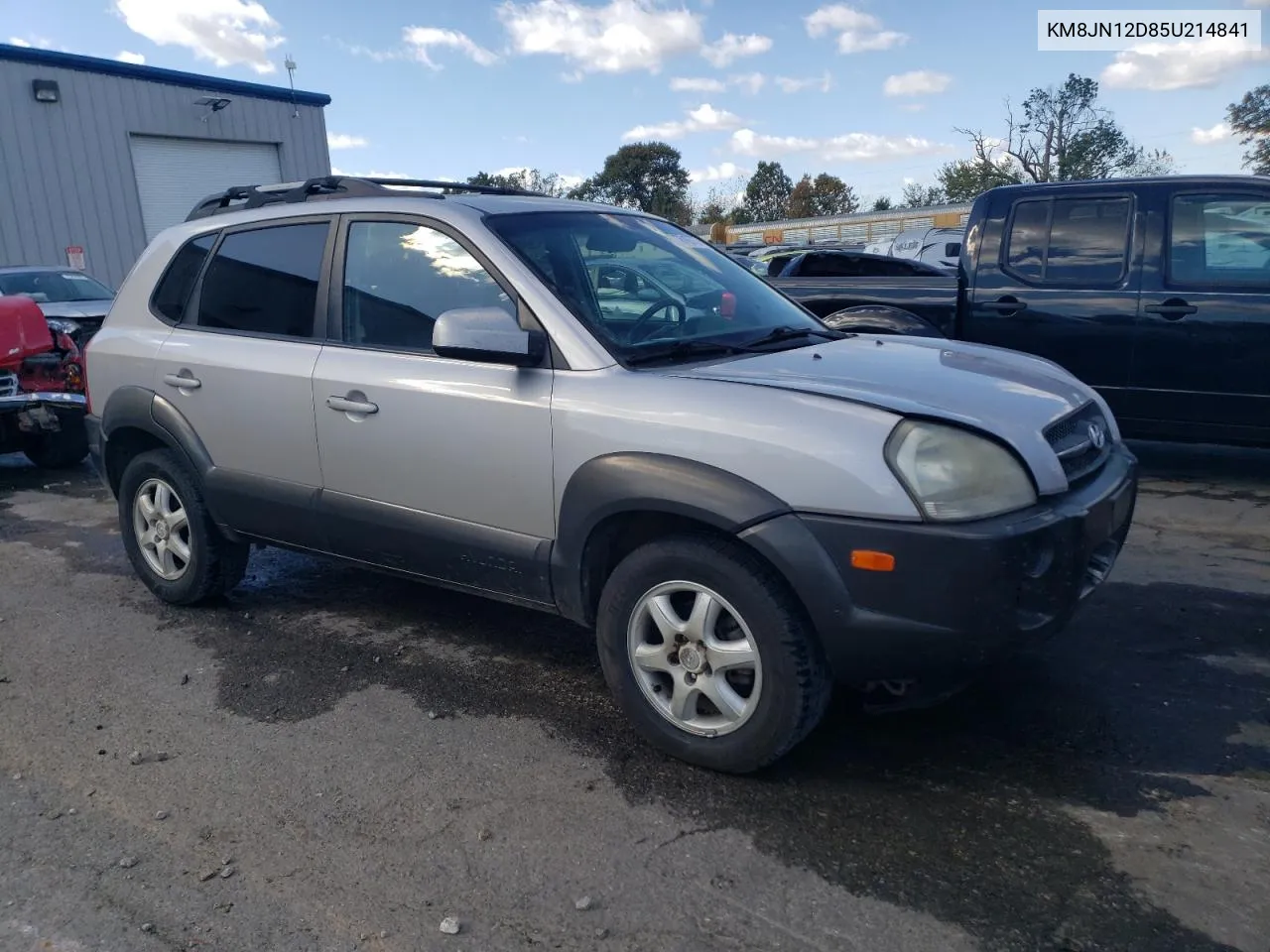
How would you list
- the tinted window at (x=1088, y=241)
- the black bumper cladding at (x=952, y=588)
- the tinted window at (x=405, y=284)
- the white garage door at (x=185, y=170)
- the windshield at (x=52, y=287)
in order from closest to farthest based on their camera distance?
the black bumper cladding at (x=952, y=588) < the tinted window at (x=405, y=284) < the tinted window at (x=1088, y=241) < the windshield at (x=52, y=287) < the white garage door at (x=185, y=170)

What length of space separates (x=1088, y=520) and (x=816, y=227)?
A: 49.7 metres

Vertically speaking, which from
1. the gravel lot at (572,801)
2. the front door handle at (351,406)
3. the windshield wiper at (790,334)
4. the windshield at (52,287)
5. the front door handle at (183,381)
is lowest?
the gravel lot at (572,801)

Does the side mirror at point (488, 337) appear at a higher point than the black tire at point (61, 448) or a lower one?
higher

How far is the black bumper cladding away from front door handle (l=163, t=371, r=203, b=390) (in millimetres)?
2870

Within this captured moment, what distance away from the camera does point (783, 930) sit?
7.73 feet

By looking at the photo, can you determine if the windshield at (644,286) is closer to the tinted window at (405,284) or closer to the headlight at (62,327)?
the tinted window at (405,284)

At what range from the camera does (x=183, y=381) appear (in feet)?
14.3

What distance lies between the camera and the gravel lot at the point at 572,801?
7.93ft

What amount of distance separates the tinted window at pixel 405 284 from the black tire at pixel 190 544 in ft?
4.18

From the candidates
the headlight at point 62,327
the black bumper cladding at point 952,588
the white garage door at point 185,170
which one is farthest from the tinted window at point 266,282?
the white garage door at point 185,170

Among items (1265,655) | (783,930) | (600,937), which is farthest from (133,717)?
(1265,655)

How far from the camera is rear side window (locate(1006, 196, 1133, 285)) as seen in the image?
251 inches

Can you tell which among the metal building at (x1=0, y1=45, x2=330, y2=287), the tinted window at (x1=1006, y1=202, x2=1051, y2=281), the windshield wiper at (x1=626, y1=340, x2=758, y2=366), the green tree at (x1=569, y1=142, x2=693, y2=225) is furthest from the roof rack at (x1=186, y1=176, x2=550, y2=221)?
the green tree at (x1=569, y1=142, x2=693, y2=225)

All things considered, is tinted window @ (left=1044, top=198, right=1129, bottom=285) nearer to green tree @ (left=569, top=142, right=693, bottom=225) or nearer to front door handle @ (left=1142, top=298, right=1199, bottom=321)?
front door handle @ (left=1142, top=298, right=1199, bottom=321)
